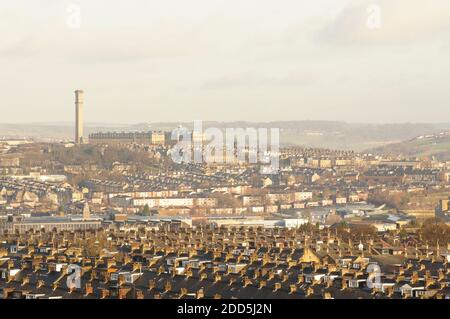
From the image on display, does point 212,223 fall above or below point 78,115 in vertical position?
below

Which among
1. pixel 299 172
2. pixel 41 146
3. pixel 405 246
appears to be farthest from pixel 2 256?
pixel 41 146

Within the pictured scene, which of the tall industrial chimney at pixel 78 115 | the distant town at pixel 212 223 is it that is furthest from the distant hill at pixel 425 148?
the tall industrial chimney at pixel 78 115

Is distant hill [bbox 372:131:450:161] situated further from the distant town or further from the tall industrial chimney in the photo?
the tall industrial chimney

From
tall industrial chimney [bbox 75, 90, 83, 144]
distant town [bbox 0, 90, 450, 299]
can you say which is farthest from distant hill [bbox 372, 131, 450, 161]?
tall industrial chimney [bbox 75, 90, 83, 144]

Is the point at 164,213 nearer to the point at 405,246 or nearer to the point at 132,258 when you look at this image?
the point at 405,246

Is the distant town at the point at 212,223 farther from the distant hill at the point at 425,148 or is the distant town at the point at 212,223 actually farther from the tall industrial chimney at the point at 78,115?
the distant hill at the point at 425,148

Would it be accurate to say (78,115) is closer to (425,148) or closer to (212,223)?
(425,148)

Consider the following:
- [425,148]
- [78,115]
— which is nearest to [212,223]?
[78,115]
